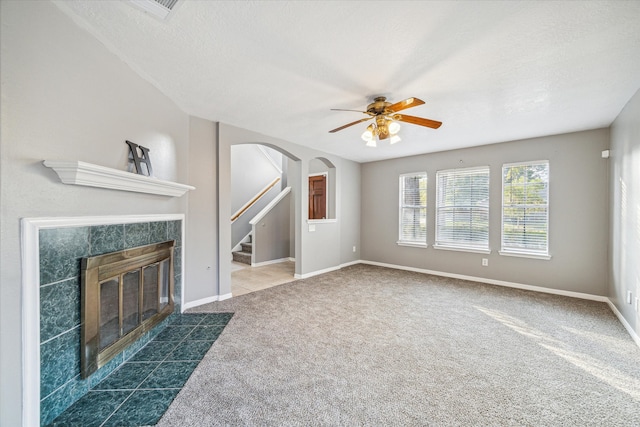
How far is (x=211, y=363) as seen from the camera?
82.4 inches

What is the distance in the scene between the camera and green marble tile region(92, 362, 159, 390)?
1.82m

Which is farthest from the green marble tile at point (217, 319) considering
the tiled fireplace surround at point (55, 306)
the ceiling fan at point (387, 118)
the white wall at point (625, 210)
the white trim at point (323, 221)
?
the white wall at point (625, 210)

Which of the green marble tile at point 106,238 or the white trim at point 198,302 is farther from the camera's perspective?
the white trim at point 198,302

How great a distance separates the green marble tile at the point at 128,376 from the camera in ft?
5.97

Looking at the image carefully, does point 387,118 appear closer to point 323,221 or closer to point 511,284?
point 323,221

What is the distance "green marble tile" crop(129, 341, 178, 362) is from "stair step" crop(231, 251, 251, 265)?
361 centimetres

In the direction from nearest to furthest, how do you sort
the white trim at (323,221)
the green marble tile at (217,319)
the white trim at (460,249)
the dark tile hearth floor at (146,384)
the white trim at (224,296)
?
the dark tile hearth floor at (146,384)
the green marble tile at (217,319)
the white trim at (224,296)
the white trim at (460,249)
the white trim at (323,221)

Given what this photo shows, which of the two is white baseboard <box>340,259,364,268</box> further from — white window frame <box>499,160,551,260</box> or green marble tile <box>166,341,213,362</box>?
green marble tile <box>166,341,213,362</box>

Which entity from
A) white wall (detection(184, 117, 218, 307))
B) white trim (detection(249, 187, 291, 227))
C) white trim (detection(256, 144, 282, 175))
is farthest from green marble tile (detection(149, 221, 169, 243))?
white trim (detection(256, 144, 282, 175))

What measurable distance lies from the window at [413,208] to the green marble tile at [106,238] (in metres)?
4.83

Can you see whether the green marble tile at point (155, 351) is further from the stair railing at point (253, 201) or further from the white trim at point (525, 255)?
the white trim at point (525, 255)

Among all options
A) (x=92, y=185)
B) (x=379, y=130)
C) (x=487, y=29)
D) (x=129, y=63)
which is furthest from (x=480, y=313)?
(x=129, y=63)

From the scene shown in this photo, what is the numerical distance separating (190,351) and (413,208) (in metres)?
4.60

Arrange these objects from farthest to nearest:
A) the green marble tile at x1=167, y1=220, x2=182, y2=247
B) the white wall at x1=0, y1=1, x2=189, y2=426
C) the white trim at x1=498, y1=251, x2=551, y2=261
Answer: the white trim at x1=498, y1=251, x2=551, y2=261 → the green marble tile at x1=167, y1=220, x2=182, y2=247 → the white wall at x1=0, y1=1, x2=189, y2=426
